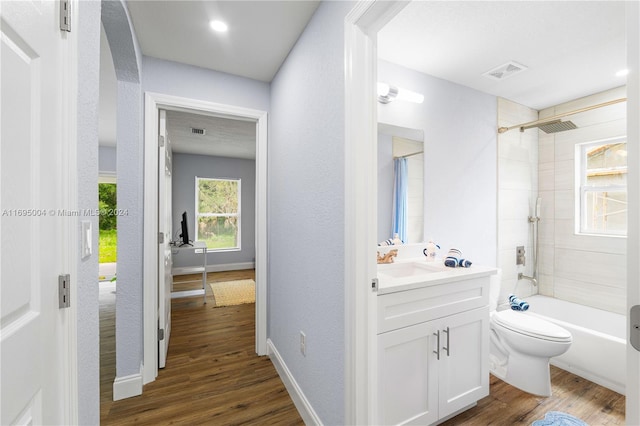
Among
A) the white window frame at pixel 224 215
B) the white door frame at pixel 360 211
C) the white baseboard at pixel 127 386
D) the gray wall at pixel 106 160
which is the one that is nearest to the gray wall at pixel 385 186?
the white door frame at pixel 360 211

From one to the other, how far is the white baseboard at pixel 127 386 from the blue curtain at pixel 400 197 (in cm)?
A: 215

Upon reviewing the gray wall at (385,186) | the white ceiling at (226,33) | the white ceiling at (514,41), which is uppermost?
the white ceiling at (514,41)

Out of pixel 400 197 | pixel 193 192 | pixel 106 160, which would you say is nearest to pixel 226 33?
pixel 400 197

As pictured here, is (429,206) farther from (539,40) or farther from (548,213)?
(548,213)

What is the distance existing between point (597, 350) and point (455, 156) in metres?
1.82

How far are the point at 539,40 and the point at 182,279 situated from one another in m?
5.65

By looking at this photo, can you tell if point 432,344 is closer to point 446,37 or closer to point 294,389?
point 294,389

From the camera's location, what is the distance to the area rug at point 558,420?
169cm

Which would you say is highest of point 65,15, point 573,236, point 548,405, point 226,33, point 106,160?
point 226,33

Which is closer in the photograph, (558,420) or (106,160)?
(558,420)

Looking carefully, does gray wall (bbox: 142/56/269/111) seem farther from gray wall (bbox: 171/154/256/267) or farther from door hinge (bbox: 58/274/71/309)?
gray wall (bbox: 171/154/256/267)

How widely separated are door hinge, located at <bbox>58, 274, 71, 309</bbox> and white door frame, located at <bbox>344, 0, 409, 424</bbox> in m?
0.97

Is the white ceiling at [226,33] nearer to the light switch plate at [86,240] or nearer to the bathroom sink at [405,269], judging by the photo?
the light switch plate at [86,240]

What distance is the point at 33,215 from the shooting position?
2.12 ft
